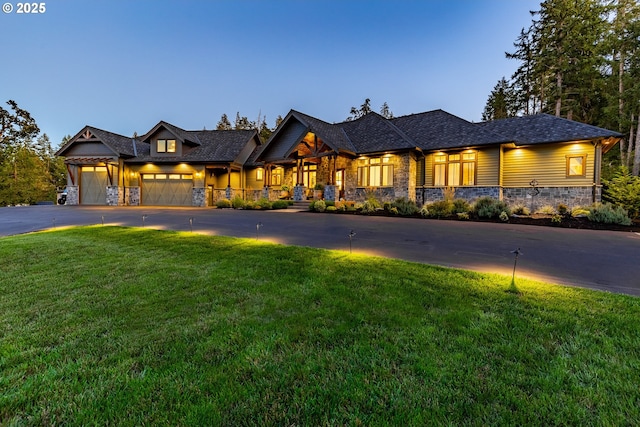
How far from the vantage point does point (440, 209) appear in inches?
466

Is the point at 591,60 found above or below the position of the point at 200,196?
above

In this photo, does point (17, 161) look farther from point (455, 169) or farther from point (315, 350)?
point (455, 169)

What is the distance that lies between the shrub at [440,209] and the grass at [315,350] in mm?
7999

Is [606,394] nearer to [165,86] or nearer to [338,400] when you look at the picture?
[338,400]

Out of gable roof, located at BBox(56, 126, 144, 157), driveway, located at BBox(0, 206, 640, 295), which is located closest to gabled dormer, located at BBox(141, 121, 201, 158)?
gable roof, located at BBox(56, 126, 144, 157)

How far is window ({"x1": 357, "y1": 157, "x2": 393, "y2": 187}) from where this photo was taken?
16844 millimetres

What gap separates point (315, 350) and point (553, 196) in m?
16.9


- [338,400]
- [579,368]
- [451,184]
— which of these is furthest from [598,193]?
[338,400]

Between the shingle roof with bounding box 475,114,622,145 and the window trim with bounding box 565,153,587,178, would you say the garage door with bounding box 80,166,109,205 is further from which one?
the window trim with bounding box 565,153,587,178

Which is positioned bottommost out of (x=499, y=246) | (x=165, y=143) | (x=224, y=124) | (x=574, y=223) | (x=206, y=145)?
(x=499, y=246)

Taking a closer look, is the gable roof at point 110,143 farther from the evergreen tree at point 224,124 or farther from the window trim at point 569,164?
the window trim at point 569,164

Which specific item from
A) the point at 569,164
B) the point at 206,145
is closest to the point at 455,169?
the point at 569,164

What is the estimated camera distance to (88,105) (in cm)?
3850

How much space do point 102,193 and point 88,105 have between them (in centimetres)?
2581
